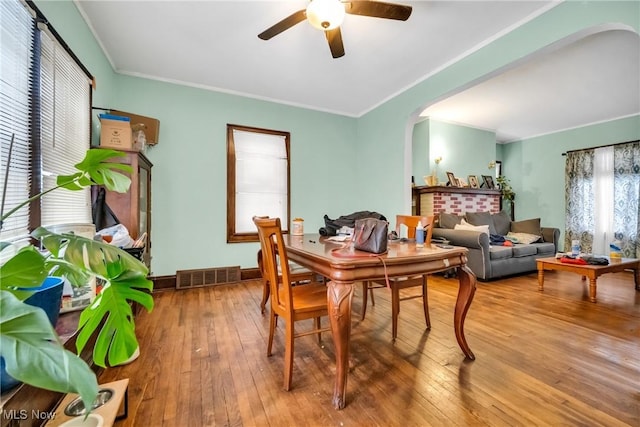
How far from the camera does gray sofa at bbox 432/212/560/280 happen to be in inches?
145

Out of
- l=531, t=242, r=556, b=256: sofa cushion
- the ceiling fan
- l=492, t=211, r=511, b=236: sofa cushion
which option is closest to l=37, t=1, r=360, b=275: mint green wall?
the ceiling fan

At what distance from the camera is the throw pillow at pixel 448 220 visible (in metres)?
4.42

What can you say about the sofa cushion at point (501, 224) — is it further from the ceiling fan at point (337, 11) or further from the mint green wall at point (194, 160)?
the ceiling fan at point (337, 11)

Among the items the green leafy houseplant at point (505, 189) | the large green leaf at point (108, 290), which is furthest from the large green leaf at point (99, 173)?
the green leafy houseplant at point (505, 189)

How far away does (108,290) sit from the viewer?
34.2 inches

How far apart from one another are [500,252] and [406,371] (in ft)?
9.99

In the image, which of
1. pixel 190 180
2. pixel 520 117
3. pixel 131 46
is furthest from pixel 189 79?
pixel 520 117

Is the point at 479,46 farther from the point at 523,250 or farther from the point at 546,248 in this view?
the point at 546,248

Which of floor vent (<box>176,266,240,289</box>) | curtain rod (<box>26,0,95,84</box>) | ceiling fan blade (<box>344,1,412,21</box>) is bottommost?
floor vent (<box>176,266,240,289</box>)

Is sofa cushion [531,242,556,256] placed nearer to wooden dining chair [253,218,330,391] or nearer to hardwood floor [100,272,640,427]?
hardwood floor [100,272,640,427]

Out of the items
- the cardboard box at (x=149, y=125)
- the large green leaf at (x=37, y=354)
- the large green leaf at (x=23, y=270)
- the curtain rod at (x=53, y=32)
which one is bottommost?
the large green leaf at (x=37, y=354)

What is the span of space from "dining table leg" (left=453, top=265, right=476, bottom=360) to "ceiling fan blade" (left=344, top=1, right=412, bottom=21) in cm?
183

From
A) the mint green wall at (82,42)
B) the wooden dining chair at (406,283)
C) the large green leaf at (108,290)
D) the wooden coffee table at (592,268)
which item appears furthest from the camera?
the wooden coffee table at (592,268)

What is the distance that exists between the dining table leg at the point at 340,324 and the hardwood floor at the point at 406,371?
9cm
